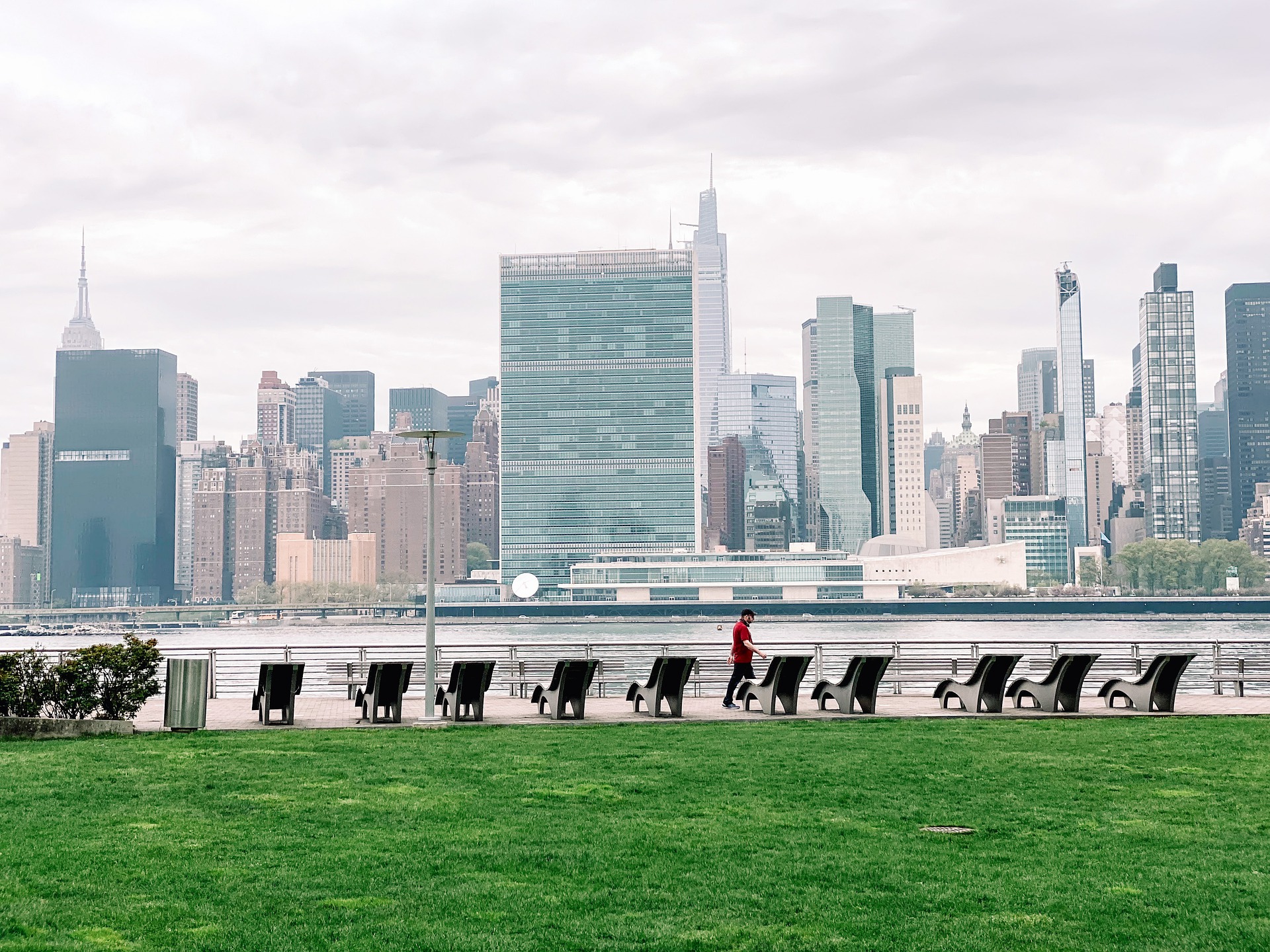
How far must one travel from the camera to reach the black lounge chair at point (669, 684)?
16562mm

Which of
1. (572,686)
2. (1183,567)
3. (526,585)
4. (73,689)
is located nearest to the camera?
(73,689)

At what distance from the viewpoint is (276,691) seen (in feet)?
52.4

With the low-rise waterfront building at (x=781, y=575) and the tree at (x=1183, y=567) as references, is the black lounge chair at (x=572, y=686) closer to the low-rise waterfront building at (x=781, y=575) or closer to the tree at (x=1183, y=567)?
the low-rise waterfront building at (x=781, y=575)

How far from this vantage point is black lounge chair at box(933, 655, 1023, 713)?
56.4ft

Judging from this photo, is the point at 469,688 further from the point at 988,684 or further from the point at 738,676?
the point at 988,684

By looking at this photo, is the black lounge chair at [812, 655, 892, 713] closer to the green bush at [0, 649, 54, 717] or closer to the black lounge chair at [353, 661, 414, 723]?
the black lounge chair at [353, 661, 414, 723]

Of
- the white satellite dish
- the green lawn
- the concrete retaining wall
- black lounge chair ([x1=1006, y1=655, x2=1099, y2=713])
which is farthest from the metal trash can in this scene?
the white satellite dish

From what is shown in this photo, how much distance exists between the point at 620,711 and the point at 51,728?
7036 mm

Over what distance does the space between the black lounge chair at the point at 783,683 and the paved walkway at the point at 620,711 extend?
218mm

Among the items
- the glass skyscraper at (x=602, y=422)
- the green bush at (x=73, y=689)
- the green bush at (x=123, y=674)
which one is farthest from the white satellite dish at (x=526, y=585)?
the green bush at (x=73, y=689)

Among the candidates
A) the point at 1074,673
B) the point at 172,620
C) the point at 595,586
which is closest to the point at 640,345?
the point at 595,586

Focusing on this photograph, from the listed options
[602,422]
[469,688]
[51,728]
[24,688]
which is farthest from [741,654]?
[602,422]

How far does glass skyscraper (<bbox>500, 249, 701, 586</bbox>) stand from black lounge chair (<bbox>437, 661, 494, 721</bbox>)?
17430 cm

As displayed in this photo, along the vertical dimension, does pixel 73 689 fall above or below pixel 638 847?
above
